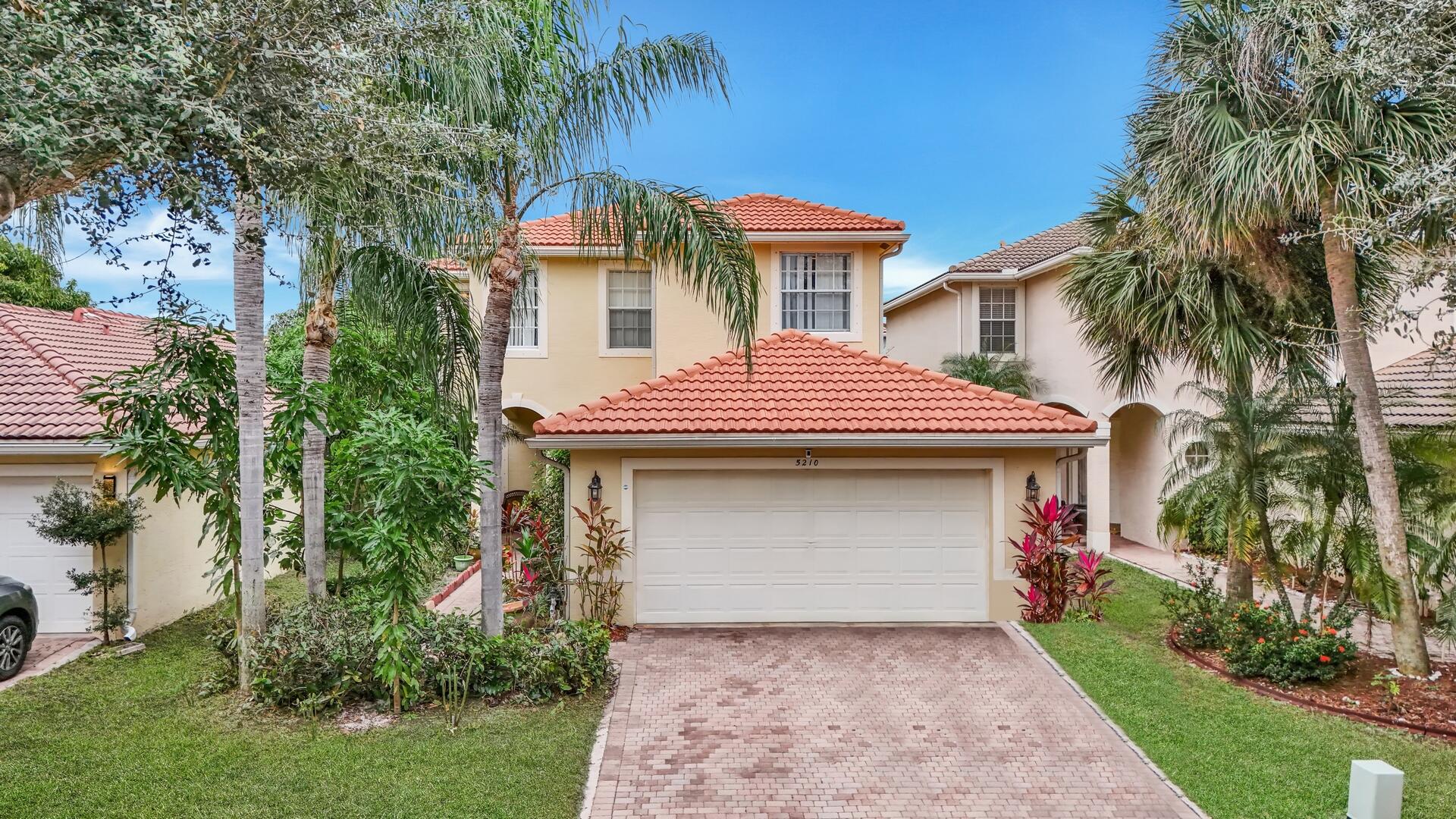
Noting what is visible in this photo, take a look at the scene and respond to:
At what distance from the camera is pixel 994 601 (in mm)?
10938

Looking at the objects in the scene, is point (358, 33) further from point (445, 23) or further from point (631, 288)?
point (631, 288)

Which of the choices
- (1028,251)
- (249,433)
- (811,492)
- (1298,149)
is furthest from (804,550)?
(1028,251)

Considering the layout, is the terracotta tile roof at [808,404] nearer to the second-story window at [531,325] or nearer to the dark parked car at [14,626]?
the second-story window at [531,325]

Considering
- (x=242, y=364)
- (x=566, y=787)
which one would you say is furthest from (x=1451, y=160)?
(x=242, y=364)

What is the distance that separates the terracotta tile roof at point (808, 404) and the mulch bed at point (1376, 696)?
3.87 metres

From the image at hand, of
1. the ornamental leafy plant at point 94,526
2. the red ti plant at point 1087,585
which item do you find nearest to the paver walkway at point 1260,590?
the red ti plant at point 1087,585

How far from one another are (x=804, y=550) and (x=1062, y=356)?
1076 centimetres

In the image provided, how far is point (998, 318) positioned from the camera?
19.6 metres

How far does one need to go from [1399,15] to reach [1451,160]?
1.64 m

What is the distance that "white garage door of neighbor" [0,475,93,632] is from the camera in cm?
1016

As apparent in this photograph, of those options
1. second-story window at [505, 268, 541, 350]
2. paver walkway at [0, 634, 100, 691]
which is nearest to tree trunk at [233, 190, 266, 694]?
paver walkway at [0, 634, 100, 691]

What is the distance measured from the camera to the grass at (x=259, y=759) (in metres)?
5.68

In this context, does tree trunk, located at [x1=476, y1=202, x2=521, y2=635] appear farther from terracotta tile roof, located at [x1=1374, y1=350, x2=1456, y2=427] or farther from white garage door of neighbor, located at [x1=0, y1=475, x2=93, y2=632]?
terracotta tile roof, located at [x1=1374, y1=350, x2=1456, y2=427]

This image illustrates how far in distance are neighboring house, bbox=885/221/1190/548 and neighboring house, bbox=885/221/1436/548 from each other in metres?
0.02
